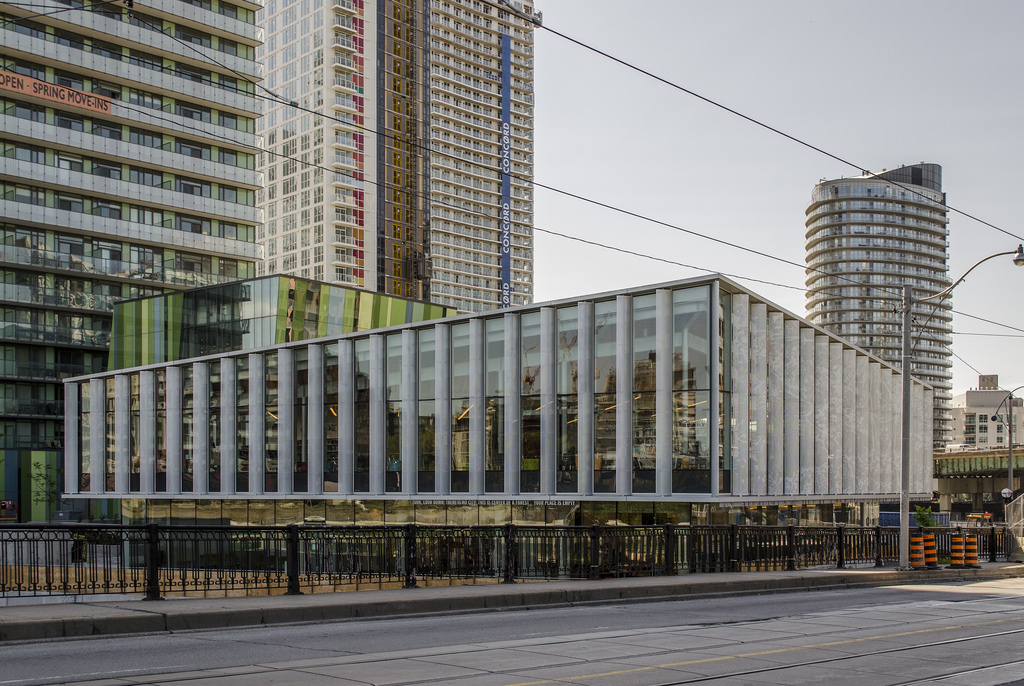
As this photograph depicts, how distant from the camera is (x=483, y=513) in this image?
130 feet

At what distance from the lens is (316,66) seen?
131 m

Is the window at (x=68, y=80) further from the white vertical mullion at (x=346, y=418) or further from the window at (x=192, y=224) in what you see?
the white vertical mullion at (x=346, y=418)

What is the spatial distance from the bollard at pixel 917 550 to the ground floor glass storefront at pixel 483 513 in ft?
20.7

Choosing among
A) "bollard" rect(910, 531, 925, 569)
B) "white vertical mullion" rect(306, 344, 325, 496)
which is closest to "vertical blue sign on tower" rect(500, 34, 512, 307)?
"white vertical mullion" rect(306, 344, 325, 496)

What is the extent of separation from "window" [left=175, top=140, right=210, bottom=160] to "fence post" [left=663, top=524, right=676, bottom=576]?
2781 inches

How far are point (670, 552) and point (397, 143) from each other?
394 feet

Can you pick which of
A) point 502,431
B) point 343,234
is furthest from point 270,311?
point 343,234

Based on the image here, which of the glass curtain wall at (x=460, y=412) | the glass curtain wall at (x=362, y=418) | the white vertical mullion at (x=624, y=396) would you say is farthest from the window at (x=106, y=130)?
the white vertical mullion at (x=624, y=396)

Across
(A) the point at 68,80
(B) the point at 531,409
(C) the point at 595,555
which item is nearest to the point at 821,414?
(B) the point at 531,409

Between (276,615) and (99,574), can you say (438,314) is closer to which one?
(99,574)

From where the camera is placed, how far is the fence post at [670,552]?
82.8 ft

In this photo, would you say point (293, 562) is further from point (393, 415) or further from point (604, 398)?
point (393, 415)

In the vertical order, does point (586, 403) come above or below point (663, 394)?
below

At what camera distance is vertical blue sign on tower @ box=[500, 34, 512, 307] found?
15425 cm
